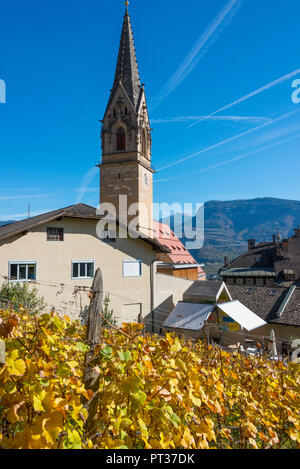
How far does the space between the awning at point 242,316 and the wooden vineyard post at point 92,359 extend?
17812 mm

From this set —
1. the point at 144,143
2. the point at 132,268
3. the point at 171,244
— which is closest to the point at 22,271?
the point at 132,268

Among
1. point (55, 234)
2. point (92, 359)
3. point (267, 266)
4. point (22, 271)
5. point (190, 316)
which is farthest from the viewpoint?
point (267, 266)

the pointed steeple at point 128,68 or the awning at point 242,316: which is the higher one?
the pointed steeple at point 128,68

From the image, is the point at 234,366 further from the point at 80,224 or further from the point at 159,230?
the point at 159,230

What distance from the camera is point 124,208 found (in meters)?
32.3

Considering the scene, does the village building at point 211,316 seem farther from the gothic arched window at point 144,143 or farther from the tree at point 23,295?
the gothic arched window at point 144,143

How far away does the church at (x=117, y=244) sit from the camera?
50.3 feet

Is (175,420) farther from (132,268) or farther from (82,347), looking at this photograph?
(132,268)

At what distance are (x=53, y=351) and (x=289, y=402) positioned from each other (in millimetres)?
2465

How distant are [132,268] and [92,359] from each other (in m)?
17.7

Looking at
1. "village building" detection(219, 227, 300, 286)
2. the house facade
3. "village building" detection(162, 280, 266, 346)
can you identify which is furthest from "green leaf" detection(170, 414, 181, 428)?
"village building" detection(219, 227, 300, 286)

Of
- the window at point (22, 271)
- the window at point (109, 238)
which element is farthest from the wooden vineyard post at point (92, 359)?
the window at point (109, 238)

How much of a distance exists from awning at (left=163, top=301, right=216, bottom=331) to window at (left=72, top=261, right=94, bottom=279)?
582cm

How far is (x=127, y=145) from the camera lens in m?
32.2
